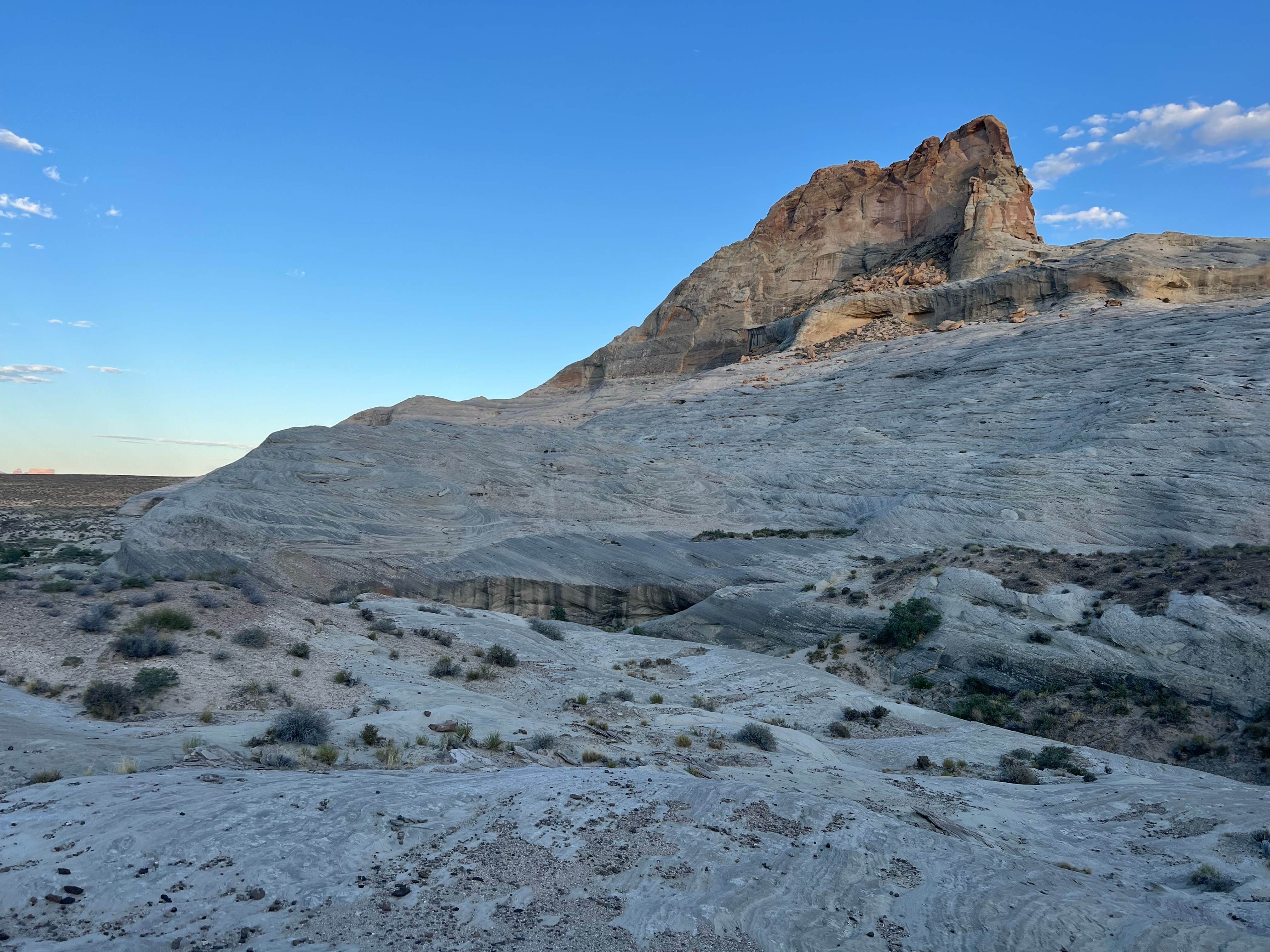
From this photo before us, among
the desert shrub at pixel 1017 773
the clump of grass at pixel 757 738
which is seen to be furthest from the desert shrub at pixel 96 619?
A: the desert shrub at pixel 1017 773

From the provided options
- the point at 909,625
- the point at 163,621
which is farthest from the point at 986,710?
the point at 163,621

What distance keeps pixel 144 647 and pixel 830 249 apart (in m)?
65.3

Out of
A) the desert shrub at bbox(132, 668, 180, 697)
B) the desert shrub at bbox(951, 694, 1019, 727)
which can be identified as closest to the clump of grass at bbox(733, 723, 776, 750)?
the desert shrub at bbox(951, 694, 1019, 727)

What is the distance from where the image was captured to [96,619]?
35.0ft

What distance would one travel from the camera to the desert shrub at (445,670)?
12188mm

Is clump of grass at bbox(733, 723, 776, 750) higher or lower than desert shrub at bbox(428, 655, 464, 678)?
lower

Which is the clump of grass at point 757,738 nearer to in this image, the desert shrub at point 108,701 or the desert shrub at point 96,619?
the desert shrub at point 108,701

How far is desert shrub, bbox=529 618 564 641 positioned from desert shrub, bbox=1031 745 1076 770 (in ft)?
31.8

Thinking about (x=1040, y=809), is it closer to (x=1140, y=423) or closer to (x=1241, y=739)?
(x=1241, y=739)

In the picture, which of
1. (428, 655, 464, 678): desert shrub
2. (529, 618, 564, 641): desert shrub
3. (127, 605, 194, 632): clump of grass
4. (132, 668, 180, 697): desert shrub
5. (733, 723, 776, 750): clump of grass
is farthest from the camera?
(529, 618, 564, 641): desert shrub

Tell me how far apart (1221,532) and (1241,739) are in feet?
38.2

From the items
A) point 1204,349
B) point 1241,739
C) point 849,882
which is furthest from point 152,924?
point 1204,349

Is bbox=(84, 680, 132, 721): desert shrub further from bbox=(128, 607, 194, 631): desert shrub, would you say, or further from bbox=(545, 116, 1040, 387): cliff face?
bbox=(545, 116, 1040, 387): cliff face

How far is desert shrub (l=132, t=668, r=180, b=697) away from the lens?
9094 mm
